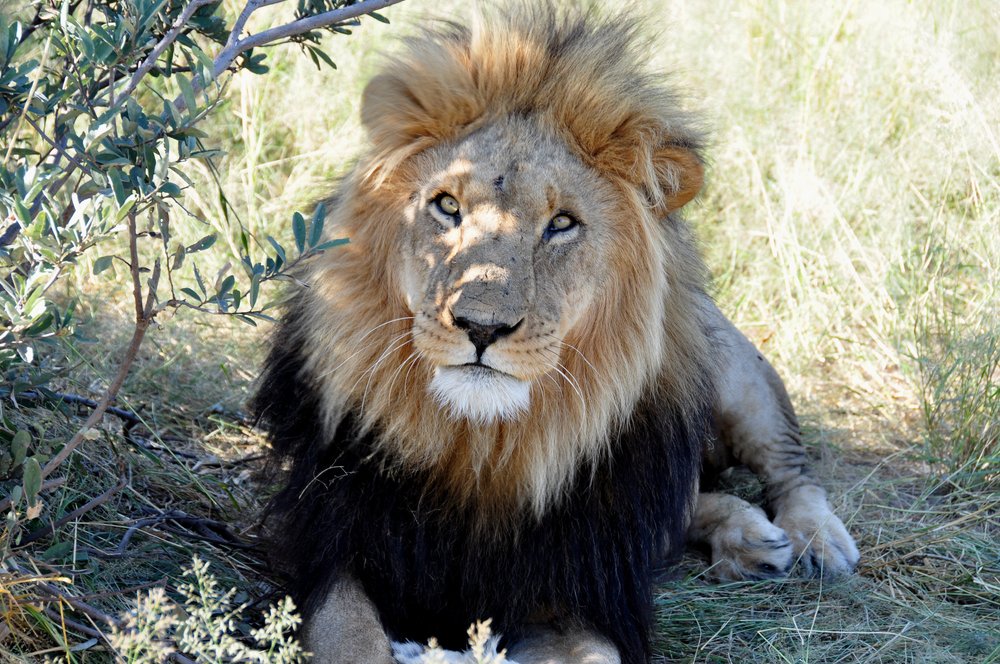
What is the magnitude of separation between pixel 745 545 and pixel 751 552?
3 cm

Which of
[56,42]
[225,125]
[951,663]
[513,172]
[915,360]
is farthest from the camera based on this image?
[225,125]

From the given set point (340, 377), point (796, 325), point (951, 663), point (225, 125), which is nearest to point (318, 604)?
point (340, 377)

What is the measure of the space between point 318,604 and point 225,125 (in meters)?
3.87

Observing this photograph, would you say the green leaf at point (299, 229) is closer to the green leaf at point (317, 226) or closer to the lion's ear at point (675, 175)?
the green leaf at point (317, 226)

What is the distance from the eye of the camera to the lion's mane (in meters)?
2.65

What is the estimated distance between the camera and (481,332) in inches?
92.7

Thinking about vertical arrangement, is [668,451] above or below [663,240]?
below

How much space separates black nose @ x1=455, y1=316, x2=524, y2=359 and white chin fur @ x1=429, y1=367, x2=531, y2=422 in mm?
53

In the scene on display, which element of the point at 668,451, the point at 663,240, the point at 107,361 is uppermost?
the point at 663,240

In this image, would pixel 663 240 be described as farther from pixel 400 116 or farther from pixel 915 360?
pixel 915 360

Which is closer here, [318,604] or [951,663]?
[318,604]

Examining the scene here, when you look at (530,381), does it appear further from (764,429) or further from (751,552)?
(764,429)

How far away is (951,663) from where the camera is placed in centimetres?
293

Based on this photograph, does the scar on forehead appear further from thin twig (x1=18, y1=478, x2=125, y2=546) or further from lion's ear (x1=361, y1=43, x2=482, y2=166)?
thin twig (x1=18, y1=478, x2=125, y2=546)
